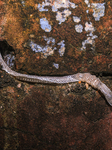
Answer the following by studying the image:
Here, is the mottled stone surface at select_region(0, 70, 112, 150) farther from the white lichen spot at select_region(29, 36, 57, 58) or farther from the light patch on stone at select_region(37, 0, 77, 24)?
the light patch on stone at select_region(37, 0, 77, 24)

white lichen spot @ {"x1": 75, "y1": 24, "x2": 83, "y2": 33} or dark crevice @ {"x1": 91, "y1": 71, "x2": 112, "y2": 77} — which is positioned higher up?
white lichen spot @ {"x1": 75, "y1": 24, "x2": 83, "y2": 33}

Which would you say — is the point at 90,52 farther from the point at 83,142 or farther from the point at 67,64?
the point at 83,142

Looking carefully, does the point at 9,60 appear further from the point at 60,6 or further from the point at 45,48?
the point at 60,6

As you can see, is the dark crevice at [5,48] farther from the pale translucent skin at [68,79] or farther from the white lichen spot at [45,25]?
the white lichen spot at [45,25]

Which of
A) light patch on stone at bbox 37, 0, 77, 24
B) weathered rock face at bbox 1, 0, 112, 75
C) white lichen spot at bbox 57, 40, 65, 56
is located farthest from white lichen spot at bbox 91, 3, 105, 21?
white lichen spot at bbox 57, 40, 65, 56

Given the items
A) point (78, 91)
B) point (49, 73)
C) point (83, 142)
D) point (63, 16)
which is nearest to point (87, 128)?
point (83, 142)

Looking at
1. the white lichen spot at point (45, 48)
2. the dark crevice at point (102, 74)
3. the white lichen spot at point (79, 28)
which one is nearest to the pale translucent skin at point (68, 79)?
the dark crevice at point (102, 74)

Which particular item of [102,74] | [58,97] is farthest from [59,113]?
[102,74]
